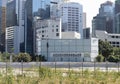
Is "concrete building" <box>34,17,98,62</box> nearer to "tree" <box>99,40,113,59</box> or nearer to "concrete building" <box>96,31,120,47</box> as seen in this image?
"tree" <box>99,40,113,59</box>

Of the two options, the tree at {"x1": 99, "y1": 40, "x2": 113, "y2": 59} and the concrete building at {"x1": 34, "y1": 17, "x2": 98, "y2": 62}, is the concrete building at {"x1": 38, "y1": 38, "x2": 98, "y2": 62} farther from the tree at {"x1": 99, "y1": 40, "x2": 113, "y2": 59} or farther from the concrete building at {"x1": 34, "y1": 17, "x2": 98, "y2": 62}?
the tree at {"x1": 99, "y1": 40, "x2": 113, "y2": 59}

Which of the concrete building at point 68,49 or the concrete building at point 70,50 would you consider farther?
the concrete building at point 68,49

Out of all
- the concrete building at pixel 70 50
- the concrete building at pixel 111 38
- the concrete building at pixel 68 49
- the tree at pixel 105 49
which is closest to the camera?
the concrete building at pixel 70 50

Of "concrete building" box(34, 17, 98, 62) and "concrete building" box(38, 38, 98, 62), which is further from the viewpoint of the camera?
"concrete building" box(34, 17, 98, 62)

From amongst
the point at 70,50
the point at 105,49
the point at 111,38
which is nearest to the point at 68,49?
the point at 70,50

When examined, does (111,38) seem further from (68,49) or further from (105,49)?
(68,49)

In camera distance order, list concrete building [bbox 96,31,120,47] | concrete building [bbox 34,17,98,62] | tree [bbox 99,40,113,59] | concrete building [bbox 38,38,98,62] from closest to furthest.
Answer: concrete building [bbox 38,38,98,62]
concrete building [bbox 34,17,98,62]
tree [bbox 99,40,113,59]
concrete building [bbox 96,31,120,47]

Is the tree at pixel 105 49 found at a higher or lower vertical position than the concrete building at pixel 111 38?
lower

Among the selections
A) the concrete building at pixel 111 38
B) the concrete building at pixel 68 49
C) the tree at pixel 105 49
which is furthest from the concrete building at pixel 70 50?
the concrete building at pixel 111 38

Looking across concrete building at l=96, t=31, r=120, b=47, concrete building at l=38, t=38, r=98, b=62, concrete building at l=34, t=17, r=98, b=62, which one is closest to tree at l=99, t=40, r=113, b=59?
concrete building at l=34, t=17, r=98, b=62

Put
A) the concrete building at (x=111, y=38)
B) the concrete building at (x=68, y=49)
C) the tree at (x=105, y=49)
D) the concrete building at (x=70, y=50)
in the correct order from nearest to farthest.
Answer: the concrete building at (x=70, y=50) < the concrete building at (x=68, y=49) < the tree at (x=105, y=49) < the concrete building at (x=111, y=38)

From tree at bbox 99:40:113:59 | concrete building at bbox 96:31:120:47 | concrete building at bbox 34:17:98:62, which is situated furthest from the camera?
concrete building at bbox 96:31:120:47

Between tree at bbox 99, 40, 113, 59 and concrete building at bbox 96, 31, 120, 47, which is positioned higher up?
concrete building at bbox 96, 31, 120, 47

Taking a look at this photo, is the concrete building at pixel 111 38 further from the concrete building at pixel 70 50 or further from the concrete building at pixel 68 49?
the concrete building at pixel 70 50
